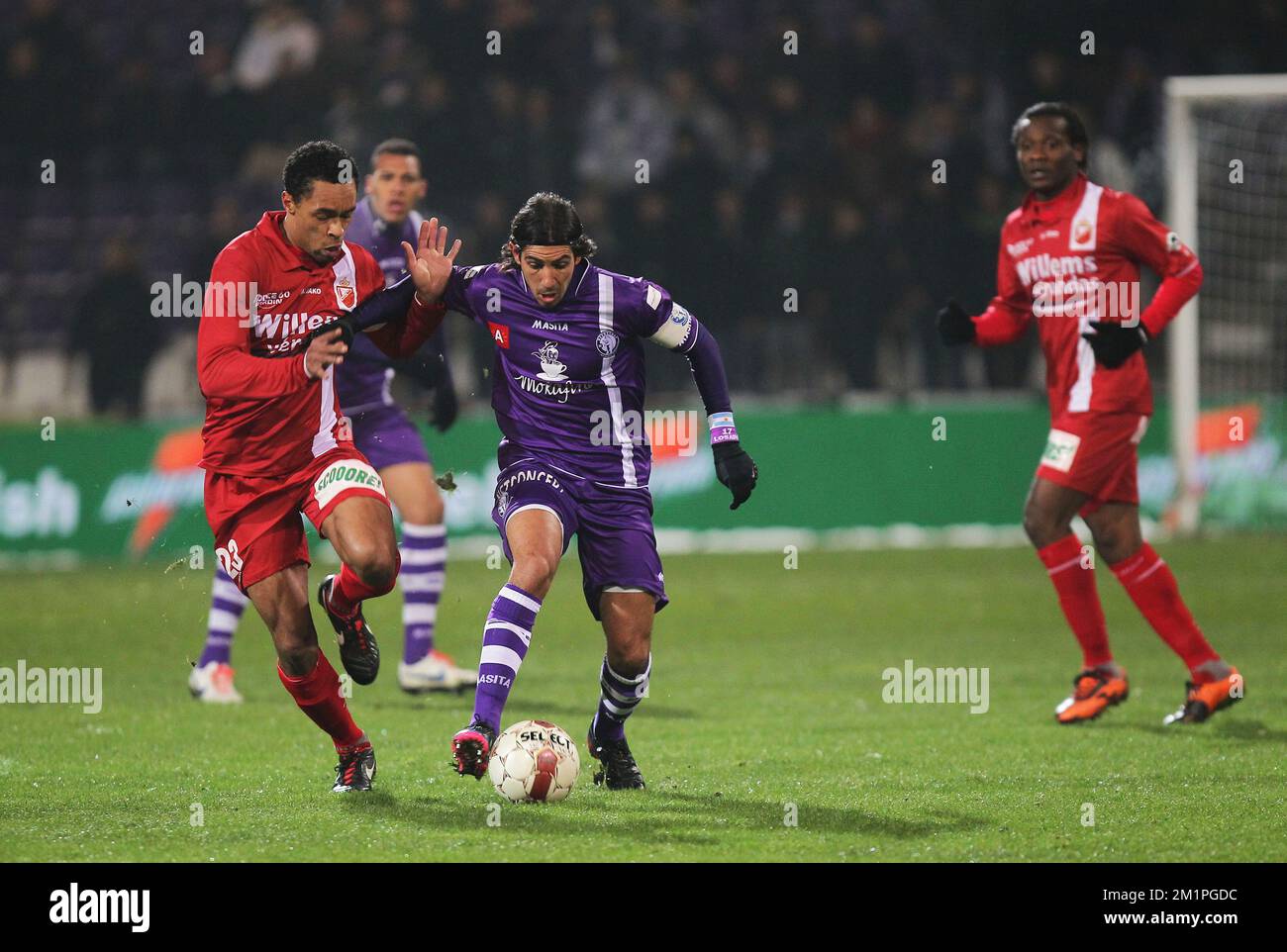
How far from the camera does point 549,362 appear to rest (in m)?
6.11

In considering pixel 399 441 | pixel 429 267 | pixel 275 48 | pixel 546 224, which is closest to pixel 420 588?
pixel 399 441

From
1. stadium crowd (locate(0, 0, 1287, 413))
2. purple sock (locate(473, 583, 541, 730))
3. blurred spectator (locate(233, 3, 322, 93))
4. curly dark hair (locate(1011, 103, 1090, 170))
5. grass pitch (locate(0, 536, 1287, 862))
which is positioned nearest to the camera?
grass pitch (locate(0, 536, 1287, 862))

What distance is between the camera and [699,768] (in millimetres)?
6551

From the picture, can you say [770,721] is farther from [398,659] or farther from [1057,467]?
[398,659]

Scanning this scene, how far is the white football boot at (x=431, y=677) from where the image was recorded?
28.5 feet

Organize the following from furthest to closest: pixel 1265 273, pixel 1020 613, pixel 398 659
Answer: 1. pixel 1265 273
2. pixel 1020 613
3. pixel 398 659

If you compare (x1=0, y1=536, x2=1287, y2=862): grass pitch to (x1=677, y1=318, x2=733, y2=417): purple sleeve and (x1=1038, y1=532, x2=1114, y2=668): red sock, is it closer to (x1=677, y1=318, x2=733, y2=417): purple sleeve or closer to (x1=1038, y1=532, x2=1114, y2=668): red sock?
(x1=1038, y1=532, x2=1114, y2=668): red sock

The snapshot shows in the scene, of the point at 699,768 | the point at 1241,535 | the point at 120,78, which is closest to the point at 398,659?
the point at 699,768

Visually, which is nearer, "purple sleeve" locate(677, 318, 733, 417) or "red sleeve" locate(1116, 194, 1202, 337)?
"purple sleeve" locate(677, 318, 733, 417)

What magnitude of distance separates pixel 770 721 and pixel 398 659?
9.27 feet

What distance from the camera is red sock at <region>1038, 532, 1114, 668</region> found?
→ 7.85m

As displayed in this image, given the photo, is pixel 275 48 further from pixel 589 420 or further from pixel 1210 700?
pixel 1210 700

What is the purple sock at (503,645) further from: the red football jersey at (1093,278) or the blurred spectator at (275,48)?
the blurred spectator at (275,48)
